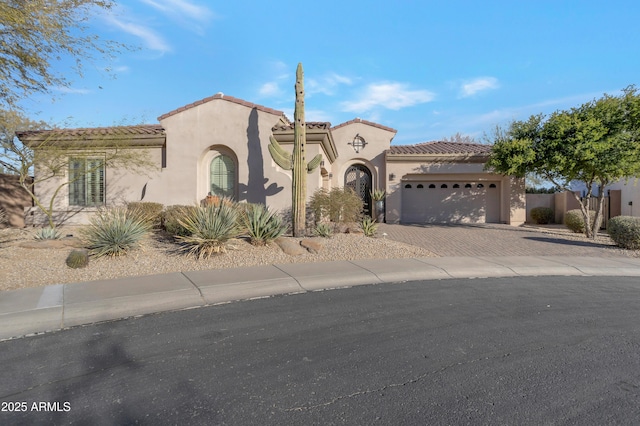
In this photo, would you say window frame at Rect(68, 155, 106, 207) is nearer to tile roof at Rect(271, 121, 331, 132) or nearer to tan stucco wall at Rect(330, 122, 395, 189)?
tile roof at Rect(271, 121, 331, 132)

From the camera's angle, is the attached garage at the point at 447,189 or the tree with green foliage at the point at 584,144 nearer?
the tree with green foliage at the point at 584,144

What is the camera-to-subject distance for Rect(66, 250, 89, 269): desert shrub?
7.98 meters

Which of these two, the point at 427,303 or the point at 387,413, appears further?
the point at 427,303

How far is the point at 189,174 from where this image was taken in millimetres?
14727

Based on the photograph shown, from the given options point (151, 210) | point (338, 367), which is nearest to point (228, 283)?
point (338, 367)

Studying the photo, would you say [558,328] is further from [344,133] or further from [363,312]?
[344,133]

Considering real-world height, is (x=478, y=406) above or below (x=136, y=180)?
below

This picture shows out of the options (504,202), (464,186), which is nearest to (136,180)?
(464,186)

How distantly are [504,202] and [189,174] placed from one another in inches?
650

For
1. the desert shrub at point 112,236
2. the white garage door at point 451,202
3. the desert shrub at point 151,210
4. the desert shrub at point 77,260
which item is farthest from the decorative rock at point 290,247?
the white garage door at point 451,202

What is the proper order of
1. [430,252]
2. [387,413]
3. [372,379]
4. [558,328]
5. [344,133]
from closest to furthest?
[387,413] → [372,379] → [558,328] → [430,252] → [344,133]

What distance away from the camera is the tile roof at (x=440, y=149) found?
69.3 ft

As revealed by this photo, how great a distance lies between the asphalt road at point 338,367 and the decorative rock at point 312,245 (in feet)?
13.5

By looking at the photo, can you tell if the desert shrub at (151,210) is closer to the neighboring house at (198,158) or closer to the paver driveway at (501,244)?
the neighboring house at (198,158)
